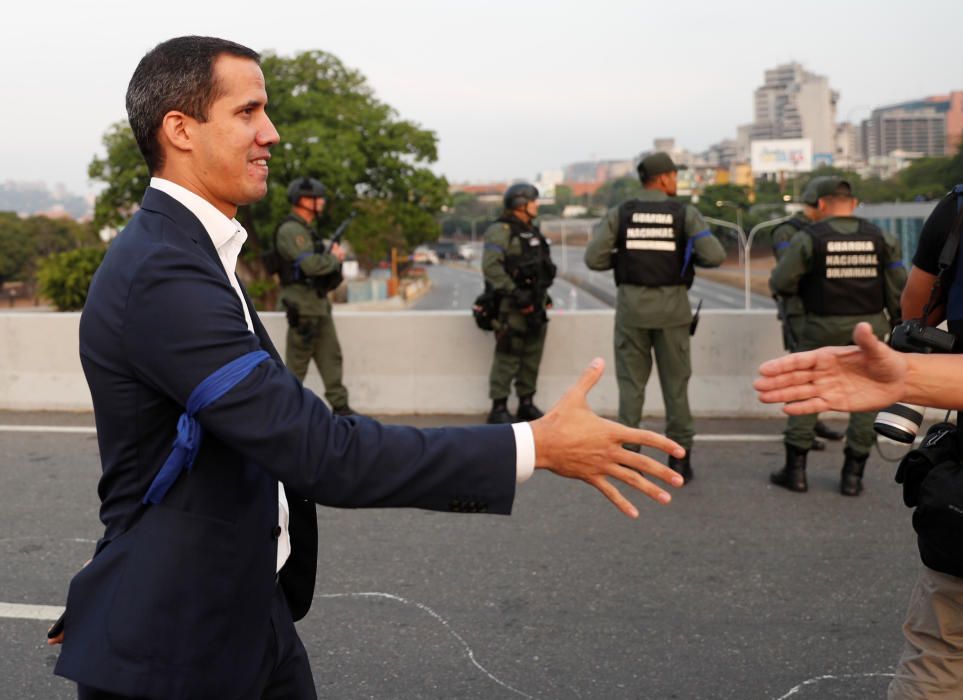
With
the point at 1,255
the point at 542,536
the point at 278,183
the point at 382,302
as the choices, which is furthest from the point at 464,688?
the point at 1,255

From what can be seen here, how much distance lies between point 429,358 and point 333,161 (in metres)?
48.3

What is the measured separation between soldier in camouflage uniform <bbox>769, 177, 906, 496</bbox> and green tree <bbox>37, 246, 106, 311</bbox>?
161 feet

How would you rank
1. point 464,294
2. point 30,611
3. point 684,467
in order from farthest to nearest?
point 464,294, point 684,467, point 30,611

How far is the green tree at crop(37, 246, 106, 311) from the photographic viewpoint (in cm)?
5209

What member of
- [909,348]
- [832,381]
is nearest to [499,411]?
[909,348]

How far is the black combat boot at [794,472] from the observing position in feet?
21.3

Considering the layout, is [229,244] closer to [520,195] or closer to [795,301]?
[795,301]

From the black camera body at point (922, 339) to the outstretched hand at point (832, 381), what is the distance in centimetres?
50

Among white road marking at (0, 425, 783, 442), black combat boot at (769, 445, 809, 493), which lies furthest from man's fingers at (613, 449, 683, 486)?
white road marking at (0, 425, 783, 442)

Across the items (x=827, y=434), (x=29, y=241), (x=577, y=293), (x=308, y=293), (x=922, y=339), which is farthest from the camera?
(x=29, y=241)

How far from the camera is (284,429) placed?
1967 mm

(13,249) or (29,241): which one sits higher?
(29,241)

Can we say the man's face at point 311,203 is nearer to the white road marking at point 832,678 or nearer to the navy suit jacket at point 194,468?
the white road marking at point 832,678

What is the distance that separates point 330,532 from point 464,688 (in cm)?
199
